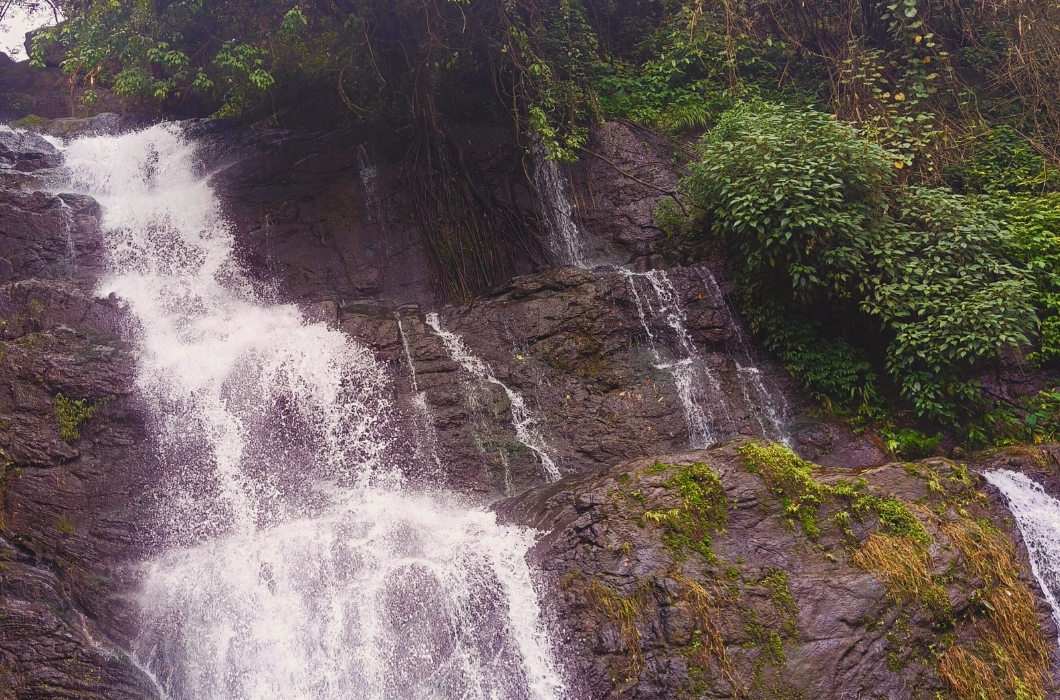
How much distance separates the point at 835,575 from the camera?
5805 millimetres

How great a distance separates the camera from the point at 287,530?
729 centimetres

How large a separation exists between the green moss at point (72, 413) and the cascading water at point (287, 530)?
580mm

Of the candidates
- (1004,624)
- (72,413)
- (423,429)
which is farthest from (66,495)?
(1004,624)

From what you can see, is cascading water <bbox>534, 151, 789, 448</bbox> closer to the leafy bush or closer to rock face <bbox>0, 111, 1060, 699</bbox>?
rock face <bbox>0, 111, 1060, 699</bbox>

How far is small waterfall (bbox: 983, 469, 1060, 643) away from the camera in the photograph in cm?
621

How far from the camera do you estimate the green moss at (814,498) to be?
20.1ft

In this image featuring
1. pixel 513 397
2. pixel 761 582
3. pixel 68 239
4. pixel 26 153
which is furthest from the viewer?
pixel 26 153

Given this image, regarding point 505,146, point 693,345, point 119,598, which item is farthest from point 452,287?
point 119,598

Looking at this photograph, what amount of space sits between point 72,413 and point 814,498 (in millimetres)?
7879

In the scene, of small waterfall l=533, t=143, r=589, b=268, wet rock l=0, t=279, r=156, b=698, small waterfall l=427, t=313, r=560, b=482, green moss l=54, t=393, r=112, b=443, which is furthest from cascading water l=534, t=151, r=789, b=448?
green moss l=54, t=393, r=112, b=443

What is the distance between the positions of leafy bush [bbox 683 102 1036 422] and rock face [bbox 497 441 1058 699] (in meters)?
2.01

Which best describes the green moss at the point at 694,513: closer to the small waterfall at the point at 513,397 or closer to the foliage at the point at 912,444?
the small waterfall at the point at 513,397

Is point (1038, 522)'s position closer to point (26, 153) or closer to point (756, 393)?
point (756, 393)

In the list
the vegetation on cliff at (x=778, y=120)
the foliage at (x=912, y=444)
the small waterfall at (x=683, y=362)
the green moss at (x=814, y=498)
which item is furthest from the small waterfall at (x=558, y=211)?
the green moss at (x=814, y=498)
